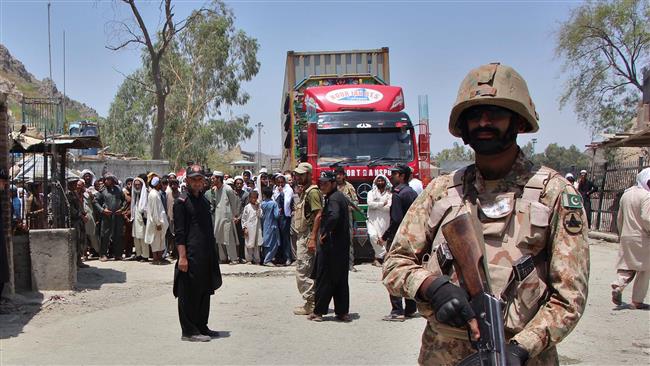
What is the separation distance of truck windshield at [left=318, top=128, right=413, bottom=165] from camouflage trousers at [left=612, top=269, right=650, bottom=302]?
5.23m

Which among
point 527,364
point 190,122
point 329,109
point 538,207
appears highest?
point 190,122

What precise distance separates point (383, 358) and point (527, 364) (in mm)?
3847

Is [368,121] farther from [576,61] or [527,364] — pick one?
[576,61]

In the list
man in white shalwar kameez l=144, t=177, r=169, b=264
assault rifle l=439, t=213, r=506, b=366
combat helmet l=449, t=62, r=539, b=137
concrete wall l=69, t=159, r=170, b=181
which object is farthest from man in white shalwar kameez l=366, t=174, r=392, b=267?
concrete wall l=69, t=159, r=170, b=181

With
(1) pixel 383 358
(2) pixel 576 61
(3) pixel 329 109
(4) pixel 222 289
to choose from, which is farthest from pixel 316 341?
(2) pixel 576 61

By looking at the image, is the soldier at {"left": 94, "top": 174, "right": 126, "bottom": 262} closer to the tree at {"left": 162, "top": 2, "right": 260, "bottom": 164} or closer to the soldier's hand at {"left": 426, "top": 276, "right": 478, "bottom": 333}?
the soldier's hand at {"left": 426, "top": 276, "right": 478, "bottom": 333}

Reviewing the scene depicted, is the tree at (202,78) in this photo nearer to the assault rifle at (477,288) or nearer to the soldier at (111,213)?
the soldier at (111,213)

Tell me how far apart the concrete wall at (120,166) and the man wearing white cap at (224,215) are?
32.3 ft

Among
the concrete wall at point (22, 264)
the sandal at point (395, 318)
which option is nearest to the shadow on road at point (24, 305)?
the concrete wall at point (22, 264)

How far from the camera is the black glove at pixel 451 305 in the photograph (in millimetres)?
2045

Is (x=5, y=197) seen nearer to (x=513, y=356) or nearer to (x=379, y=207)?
(x=379, y=207)

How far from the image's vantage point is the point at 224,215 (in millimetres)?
12883

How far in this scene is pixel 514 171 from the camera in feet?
7.87

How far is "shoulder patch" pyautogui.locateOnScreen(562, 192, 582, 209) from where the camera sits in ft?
7.36
